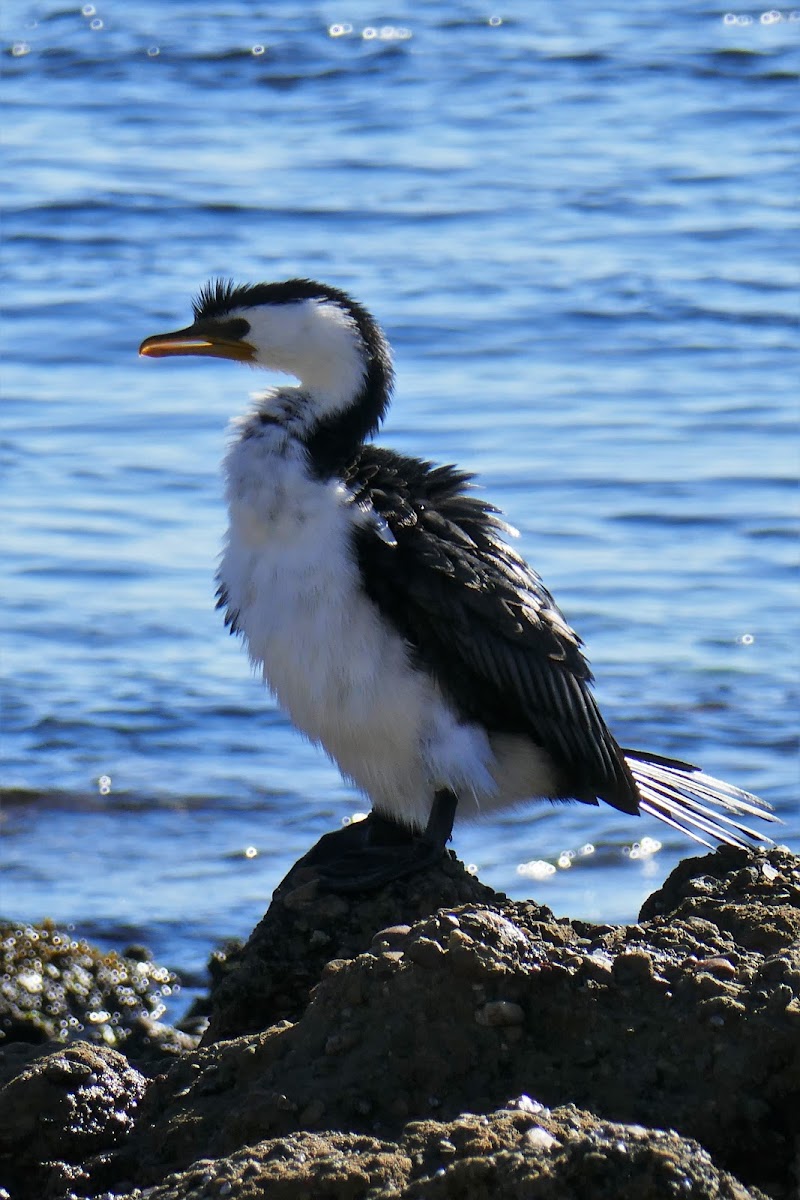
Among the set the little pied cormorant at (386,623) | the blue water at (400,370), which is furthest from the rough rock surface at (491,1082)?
the blue water at (400,370)

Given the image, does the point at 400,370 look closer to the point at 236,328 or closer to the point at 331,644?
the point at 236,328

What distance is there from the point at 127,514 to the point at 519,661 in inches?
252

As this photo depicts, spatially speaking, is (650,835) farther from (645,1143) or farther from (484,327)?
(484,327)

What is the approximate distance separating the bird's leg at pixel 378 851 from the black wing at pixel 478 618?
0.98 ft

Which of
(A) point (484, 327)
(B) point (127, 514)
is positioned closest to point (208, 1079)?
(B) point (127, 514)

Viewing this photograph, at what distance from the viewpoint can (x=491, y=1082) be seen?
365 cm

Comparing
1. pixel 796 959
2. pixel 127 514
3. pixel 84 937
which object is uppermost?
pixel 796 959

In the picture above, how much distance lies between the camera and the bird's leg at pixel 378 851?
206 inches

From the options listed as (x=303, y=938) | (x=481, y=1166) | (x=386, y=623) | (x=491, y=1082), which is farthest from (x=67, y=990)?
(x=481, y=1166)

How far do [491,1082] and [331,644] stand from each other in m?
2.00

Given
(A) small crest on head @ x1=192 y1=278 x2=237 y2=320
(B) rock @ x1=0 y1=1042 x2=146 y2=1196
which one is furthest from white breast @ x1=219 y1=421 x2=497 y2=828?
(B) rock @ x1=0 y1=1042 x2=146 y2=1196

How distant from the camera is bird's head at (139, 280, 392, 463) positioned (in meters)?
5.85

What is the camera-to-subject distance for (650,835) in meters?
8.39

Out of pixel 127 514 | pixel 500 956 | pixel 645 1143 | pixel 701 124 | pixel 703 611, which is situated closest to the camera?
pixel 645 1143
